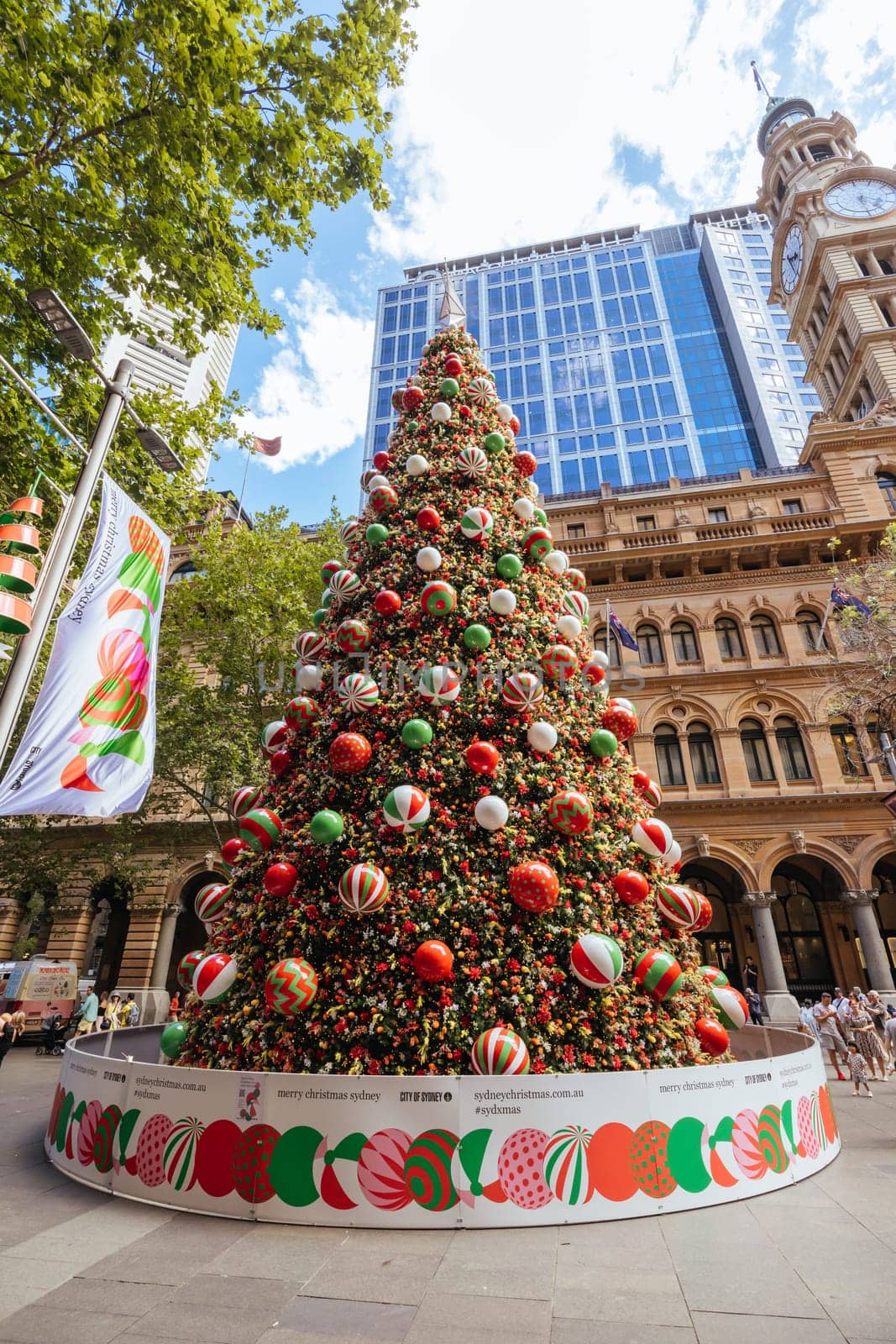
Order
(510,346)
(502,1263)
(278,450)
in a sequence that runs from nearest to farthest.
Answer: (502,1263), (278,450), (510,346)

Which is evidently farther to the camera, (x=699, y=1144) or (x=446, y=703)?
(x=446, y=703)

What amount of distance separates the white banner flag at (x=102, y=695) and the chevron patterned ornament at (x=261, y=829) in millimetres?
1615

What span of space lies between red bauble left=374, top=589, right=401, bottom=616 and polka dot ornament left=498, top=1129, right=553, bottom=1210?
579 centimetres

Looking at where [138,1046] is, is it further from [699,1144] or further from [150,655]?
[699,1144]

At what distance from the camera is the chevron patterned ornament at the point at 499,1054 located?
536cm

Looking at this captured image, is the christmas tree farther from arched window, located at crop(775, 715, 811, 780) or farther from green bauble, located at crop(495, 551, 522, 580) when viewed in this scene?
arched window, located at crop(775, 715, 811, 780)

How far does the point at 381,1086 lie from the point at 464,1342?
6.15 ft

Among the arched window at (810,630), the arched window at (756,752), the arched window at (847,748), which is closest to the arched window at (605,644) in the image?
the arched window at (756,752)

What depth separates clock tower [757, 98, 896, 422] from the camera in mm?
36469

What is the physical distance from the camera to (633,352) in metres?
71.8

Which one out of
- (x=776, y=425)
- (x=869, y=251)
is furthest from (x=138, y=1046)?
(x=776, y=425)

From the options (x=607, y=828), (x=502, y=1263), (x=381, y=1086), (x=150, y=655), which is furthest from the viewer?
(x=607, y=828)

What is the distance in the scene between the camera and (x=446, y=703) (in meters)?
7.52

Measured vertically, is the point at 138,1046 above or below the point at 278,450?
below
